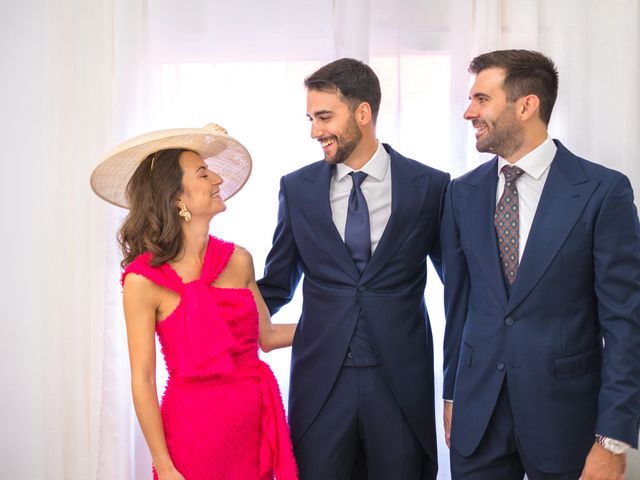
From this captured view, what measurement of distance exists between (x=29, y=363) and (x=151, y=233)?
147 cm

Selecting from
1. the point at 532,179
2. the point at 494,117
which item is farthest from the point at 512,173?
the point at 494,117

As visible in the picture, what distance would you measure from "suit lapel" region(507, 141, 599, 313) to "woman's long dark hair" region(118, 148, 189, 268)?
0.94m

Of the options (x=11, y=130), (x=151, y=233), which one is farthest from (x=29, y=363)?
(x=151, y=233)

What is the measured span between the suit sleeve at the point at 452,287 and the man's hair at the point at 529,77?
0.32 m

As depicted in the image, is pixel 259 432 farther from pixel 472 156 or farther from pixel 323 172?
pixel 472 156

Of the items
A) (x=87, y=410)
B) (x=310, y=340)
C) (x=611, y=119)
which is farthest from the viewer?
(x=87, y=410)

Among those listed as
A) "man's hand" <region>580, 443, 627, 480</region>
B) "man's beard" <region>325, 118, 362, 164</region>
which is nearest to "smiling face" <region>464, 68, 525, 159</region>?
"man's beard" <region>325, 118, 362, 164</region>

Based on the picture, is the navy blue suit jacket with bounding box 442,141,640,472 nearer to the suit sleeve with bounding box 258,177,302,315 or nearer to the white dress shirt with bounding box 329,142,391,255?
the white dress shirt with bounding box 329,142,391,255

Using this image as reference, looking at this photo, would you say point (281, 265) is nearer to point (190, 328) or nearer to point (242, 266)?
point (242, 266)

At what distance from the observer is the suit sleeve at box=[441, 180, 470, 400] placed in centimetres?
220

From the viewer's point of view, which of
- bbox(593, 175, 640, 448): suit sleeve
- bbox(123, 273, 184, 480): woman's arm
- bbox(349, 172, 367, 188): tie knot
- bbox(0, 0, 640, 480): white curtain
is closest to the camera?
bbox(593, 175, 640, 448): suit sleeve

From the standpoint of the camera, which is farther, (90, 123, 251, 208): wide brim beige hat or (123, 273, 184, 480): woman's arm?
(90, 123, 251, 208): wide brim beige hat

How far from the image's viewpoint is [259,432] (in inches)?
85.4

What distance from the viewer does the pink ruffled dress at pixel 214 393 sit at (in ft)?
6.80
